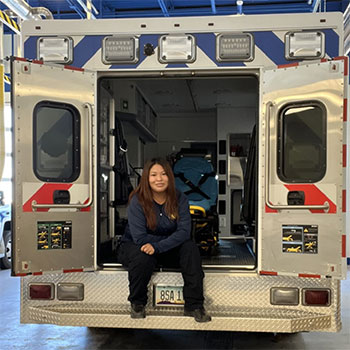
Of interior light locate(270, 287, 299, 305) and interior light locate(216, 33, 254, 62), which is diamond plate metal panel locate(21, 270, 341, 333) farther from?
interior light locate(216, 33, 254, 62)

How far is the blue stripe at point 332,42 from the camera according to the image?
3041 millimetres

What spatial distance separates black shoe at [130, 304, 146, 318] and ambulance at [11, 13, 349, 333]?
0.05 metres

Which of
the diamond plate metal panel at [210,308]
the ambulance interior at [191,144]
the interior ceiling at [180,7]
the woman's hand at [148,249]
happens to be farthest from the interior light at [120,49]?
the interior ceiling at [180,7]

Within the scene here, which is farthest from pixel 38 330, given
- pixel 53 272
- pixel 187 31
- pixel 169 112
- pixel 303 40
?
pixel 169 112

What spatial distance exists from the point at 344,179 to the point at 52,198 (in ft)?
6.42

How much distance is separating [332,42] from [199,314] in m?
2.00

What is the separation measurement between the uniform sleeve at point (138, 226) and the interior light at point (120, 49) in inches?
40.1

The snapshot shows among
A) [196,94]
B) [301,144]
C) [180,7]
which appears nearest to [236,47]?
[301,144]

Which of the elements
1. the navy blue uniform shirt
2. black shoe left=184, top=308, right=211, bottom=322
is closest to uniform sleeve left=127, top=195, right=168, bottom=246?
the navy blue uniform shirt

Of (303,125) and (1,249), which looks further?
(1,249)

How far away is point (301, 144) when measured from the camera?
3.10 metres

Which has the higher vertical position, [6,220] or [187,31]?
[187,31]

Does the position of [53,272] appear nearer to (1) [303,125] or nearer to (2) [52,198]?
(2) [52,198]

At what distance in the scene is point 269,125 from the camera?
3088 millimetres
